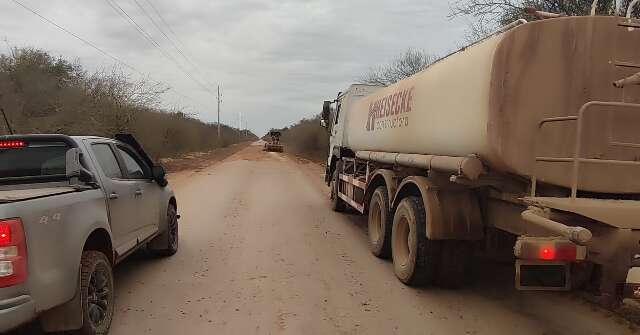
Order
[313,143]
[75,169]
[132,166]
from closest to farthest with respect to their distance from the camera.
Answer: [75,169], [132,166], [313,143]

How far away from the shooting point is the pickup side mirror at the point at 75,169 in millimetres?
4344

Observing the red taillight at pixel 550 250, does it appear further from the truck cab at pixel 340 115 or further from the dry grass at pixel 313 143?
the dry grass at pixel 313 143

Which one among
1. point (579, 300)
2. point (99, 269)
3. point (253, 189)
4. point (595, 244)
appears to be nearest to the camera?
point (595, 244)

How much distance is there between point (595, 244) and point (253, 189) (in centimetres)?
1338

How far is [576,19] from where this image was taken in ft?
14.3

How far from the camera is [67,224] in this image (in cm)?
370

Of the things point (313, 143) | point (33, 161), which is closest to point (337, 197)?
point (33, 161)

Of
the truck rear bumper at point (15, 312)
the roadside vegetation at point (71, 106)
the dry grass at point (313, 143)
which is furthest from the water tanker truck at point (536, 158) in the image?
the dry grass at point (313, 143)

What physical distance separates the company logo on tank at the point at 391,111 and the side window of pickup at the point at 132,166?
3.43m

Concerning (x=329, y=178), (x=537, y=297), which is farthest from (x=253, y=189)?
(x=537, y=297)

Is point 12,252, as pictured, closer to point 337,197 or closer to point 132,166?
point 132,166

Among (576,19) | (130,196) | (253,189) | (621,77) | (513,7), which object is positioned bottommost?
(253,189)

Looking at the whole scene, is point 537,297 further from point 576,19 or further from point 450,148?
point 576,19

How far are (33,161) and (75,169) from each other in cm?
→ 74
